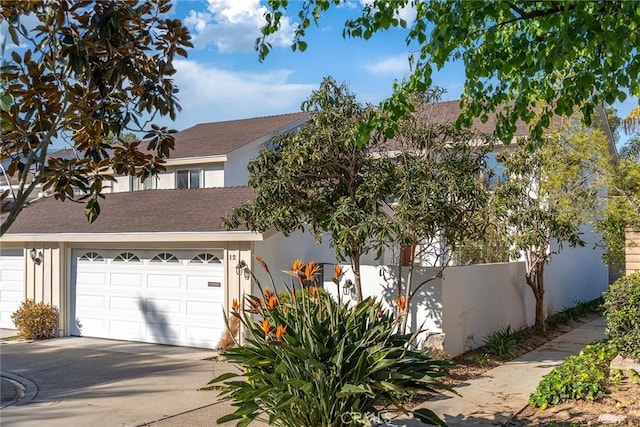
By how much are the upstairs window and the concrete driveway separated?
7635 millimetres

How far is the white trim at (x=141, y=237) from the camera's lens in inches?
503

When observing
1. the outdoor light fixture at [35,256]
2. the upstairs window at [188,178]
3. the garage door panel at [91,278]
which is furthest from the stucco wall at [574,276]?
the outdoor light fixture at [35,256]

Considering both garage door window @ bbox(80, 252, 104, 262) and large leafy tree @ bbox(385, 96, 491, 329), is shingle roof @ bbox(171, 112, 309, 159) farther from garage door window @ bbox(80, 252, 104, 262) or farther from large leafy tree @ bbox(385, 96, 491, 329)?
large leafy tree @ bbox(385, 96, 491, 329)

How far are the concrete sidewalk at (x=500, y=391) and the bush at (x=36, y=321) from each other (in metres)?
10.6

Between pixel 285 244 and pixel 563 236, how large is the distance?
6.14 m

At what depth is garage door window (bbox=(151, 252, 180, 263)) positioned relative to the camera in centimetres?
1441

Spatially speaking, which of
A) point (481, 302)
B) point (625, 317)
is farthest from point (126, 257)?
point (625, 317)

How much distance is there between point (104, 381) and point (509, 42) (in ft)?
27.5

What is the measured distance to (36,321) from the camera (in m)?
15.2

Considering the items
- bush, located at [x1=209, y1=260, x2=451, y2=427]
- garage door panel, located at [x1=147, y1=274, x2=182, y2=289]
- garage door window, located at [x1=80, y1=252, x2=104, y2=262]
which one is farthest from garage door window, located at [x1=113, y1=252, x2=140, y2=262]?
bush, located at [x1=209, y1=260, x2=451, y2=427]

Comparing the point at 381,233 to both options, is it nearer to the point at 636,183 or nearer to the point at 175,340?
the point at 175,340

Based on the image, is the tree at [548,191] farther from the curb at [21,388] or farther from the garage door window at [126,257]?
the curb at [21,388]

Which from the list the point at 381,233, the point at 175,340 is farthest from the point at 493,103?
the point at 175,340

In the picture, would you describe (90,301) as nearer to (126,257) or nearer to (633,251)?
(126,257)
